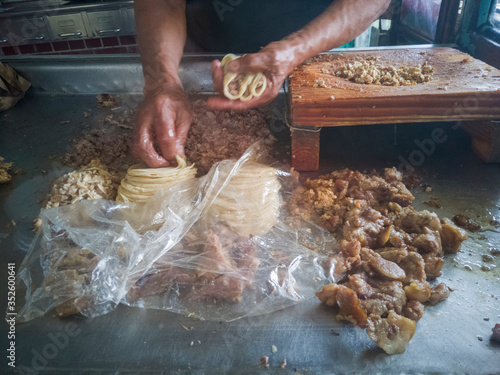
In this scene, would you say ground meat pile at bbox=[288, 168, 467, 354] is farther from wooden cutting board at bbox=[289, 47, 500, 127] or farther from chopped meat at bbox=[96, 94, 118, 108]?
chopped meat at bbox=[96, 94, 118, 108]

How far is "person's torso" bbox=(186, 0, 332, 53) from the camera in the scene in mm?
2633

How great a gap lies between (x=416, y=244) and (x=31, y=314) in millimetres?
1355

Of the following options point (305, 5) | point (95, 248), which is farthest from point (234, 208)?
point (305, 5)

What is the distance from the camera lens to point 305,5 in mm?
2607

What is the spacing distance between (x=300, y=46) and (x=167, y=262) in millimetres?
1176

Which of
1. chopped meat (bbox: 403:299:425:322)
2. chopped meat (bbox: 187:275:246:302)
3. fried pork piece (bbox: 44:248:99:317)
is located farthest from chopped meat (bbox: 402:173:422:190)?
fried pork piece (bbox: 44:248:99:317)

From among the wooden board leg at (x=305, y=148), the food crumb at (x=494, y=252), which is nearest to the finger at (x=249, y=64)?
the wooden board leg at (x=305, y=148)

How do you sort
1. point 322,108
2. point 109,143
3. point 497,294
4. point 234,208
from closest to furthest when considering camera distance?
1. point 497,294
2. point 234,208
3. point 322,108
4. point 109,143

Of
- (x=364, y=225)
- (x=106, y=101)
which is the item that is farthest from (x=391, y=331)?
(x=106, y=101)

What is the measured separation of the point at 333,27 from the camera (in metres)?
1.80

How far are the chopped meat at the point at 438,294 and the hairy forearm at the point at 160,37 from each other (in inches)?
59.4

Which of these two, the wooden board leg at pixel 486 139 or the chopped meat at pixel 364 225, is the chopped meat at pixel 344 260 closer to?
the chopped meat at pixel 364 225

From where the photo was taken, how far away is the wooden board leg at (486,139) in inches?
64.8

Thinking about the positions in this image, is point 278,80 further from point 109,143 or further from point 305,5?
point 305,5
